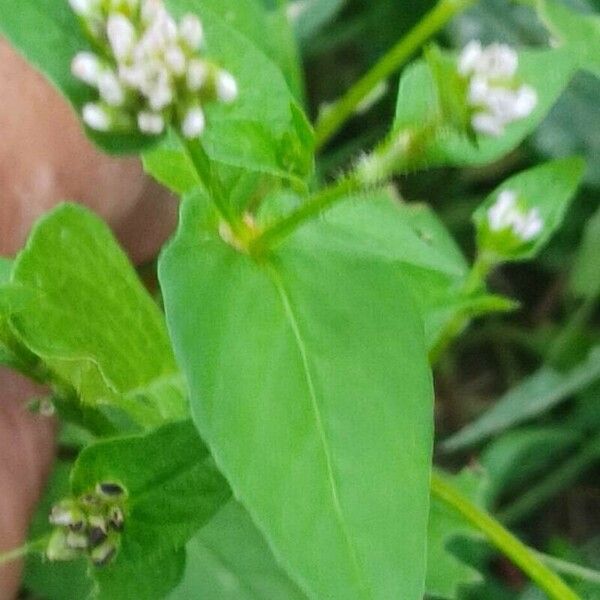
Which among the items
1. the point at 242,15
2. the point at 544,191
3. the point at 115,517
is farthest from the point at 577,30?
the point at 115,517

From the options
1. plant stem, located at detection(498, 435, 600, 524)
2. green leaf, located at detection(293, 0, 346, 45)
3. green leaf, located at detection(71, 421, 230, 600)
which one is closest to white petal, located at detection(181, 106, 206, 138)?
green leaf, located at detection(71, 421, 230, 600)

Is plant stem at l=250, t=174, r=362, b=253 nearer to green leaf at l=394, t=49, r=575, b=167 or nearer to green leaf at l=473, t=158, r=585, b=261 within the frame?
green leaf at l=394, t=49, r=575, b=167

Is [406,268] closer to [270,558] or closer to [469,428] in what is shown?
[270,558]

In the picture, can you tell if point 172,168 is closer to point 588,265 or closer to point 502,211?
point 502,211

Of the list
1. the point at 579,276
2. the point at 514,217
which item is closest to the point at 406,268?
the point at 514,217

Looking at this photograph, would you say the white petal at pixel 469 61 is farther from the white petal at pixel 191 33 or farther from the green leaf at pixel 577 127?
the green leaf at pixel 577 127

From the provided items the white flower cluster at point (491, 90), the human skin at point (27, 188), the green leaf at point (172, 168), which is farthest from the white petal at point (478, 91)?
the human skin at point (27, 188)

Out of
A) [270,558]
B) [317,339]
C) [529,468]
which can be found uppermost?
[317,339]
